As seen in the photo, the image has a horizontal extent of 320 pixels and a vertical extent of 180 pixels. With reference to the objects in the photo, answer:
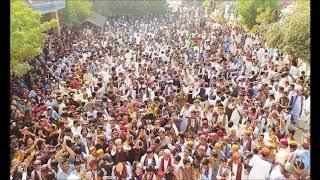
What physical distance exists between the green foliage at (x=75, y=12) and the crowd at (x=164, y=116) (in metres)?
7.74

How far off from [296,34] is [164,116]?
5.48 meters

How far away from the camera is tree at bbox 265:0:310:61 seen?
442 inches

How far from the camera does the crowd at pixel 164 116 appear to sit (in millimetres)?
5668

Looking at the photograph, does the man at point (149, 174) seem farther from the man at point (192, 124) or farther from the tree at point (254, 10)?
the tree at point (254, 10)

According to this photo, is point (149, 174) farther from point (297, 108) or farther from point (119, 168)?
point (297, 108)

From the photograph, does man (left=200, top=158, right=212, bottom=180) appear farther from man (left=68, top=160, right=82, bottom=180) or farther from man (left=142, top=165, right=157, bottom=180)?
man (left=68, top=160, right=82, bottom=180)

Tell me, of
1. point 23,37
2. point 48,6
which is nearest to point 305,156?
point 23,37

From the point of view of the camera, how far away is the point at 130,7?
28.5 m

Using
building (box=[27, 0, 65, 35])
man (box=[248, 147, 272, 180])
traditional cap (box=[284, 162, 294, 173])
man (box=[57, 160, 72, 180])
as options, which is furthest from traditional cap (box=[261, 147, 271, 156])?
building (box=[27, 0, 65, 35])

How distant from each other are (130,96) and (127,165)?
3.78m

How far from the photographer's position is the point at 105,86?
34.1 feet
